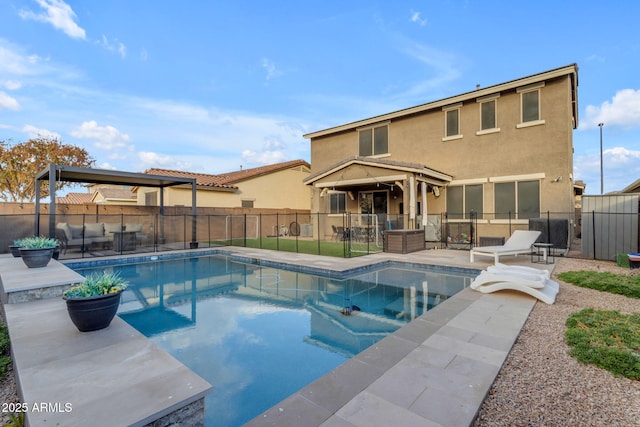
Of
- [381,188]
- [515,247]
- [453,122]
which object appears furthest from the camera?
[381,188]

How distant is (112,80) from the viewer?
14.1 meters

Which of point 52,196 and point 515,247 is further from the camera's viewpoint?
point 52,196

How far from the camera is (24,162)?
18.3 m

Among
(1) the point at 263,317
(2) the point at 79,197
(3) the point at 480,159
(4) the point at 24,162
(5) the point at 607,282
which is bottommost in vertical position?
(1) the point at 263,317

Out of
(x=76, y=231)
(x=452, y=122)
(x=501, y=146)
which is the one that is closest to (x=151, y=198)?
(x=76, y=231)

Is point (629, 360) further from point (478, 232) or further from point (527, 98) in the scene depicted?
point (527, 98)

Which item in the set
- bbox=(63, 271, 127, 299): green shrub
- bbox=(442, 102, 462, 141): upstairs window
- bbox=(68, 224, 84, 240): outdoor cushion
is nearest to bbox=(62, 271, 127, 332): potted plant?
bbox=(63, 271, 127, 299): green shrub

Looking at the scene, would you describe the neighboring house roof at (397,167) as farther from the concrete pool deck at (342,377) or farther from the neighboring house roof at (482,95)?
the concrete pool deck at (342,377)

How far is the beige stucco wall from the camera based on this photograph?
11.1 metres

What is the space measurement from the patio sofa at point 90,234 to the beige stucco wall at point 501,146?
325 inches

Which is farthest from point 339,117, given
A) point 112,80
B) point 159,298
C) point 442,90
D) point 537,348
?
point 537,348

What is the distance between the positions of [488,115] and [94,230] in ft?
53.1

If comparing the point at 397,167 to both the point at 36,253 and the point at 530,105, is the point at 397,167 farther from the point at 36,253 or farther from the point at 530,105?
the point at 36,253

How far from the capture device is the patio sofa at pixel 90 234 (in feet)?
36.8
